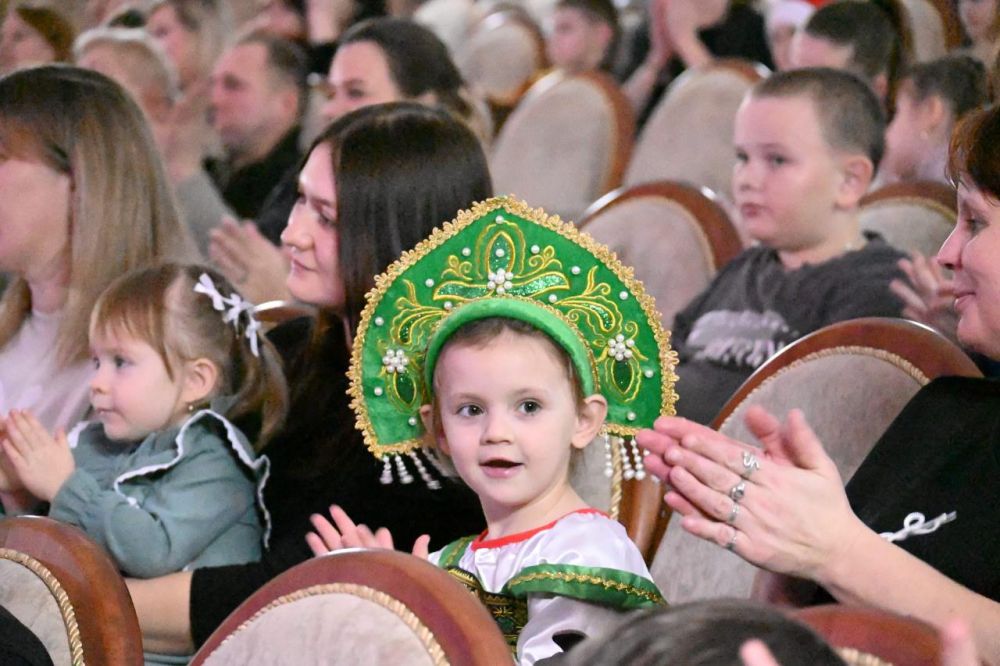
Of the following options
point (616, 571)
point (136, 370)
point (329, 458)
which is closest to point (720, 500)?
point (616, 571)

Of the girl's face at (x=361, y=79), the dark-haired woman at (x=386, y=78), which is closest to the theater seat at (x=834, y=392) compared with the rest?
the dark-haired woman at (x=386, y=78)

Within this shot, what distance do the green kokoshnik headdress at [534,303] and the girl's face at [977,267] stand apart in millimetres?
318

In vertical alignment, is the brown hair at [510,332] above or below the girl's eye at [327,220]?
below

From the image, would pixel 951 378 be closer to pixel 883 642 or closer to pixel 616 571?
pixel 616 571

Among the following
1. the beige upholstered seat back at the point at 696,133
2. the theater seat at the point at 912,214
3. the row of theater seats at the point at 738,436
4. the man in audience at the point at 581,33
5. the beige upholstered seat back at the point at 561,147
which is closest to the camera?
the row of theater seats at the point at 738,436

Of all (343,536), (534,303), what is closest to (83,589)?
(343,536)

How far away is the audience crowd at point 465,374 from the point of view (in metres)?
1.39

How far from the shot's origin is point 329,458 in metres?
2.08

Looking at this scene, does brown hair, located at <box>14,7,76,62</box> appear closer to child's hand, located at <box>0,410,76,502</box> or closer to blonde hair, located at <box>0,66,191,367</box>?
blonde hair, located at <box>0,66,191,367</box>

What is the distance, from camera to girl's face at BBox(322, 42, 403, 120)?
3.37m

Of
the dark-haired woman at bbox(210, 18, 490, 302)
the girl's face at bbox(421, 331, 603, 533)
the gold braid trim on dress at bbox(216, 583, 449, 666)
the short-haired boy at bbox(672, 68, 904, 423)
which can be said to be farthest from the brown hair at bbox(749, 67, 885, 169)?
the gold braid trim on dress at bbox(216, 583, 449, 666)

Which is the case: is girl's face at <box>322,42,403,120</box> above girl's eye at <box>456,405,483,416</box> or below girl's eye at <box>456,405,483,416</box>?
above

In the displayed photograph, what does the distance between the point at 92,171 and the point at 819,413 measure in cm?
126

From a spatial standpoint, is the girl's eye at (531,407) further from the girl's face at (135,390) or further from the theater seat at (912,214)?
the theater seat at (912,214)
